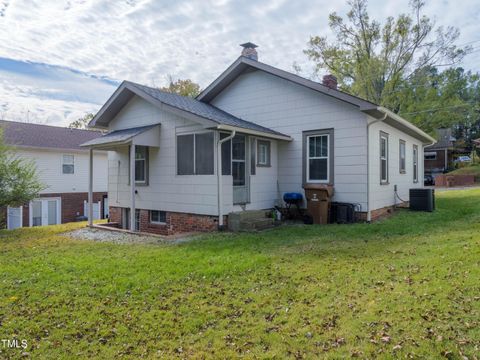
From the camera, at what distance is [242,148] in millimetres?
10250

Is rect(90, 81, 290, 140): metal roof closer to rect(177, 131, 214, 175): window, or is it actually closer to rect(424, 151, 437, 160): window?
rect(177, 131, 214, 175): window

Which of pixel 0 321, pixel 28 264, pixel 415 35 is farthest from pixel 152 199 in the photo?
pixel 415 35

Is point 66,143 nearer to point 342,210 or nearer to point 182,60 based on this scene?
point 182,60

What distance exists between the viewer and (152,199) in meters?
11.1

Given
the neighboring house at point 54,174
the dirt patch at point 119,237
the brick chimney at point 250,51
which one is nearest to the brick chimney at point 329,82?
→ the brick chimney at point 250,51

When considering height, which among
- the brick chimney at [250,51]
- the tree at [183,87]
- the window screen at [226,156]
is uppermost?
the tree at [183,87]

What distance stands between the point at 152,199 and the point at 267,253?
5.65m

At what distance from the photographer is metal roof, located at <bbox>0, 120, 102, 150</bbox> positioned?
18328 millimetres

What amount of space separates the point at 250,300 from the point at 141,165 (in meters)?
8.08

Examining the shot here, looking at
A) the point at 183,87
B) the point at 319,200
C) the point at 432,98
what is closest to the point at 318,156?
the point at 319,200

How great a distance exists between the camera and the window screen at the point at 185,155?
9908mm

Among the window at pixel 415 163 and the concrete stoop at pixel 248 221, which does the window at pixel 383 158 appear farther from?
the window at pixel 415 163

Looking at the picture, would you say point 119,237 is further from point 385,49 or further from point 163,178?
point 385,49

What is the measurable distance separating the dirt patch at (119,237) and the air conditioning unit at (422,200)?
27.4ft
